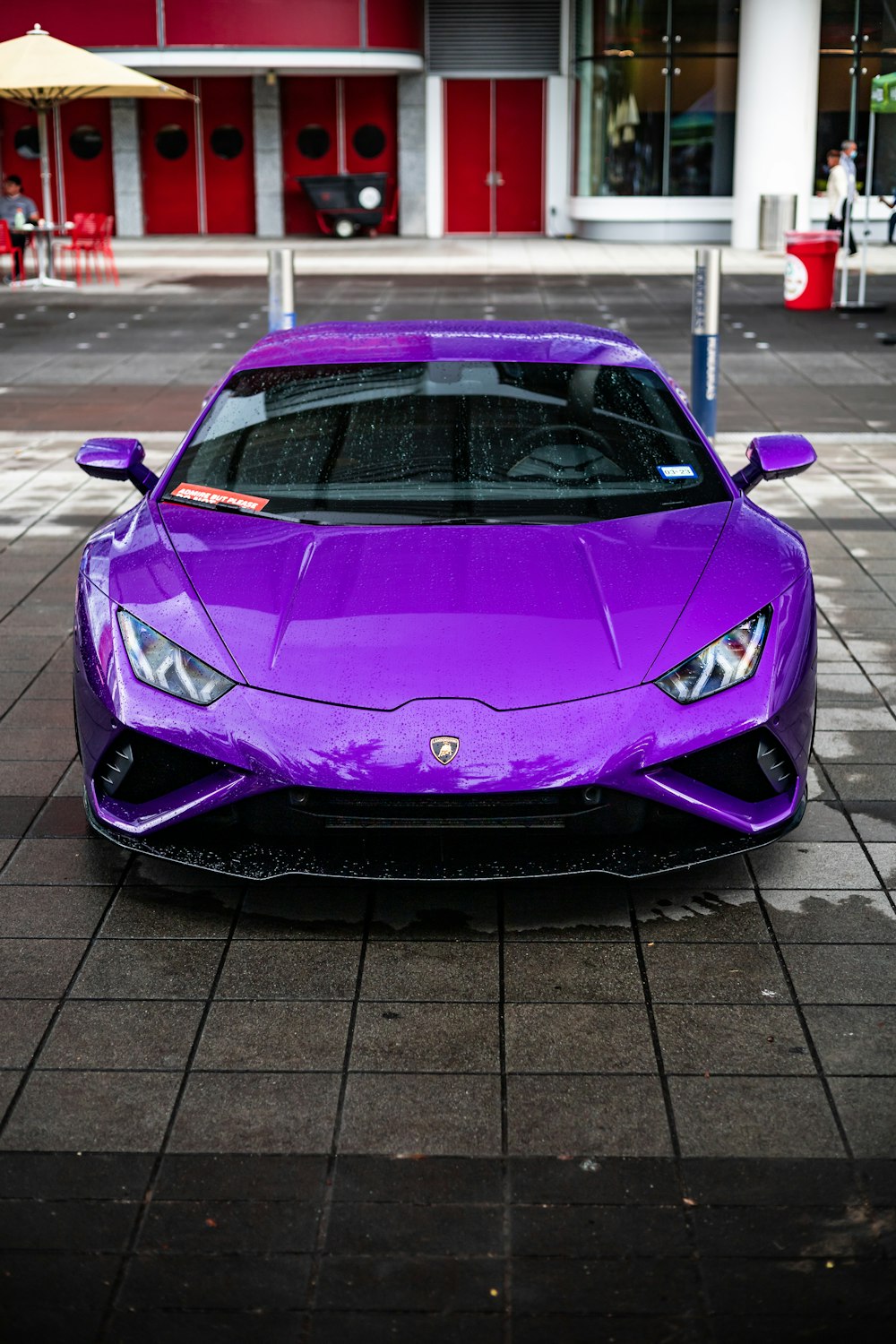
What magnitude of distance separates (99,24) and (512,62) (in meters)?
8.80

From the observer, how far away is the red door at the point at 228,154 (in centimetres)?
3472

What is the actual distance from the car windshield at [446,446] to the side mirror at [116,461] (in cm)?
26

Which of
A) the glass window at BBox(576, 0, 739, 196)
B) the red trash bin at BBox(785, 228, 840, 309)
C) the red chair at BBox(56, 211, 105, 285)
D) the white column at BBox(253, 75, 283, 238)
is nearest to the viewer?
the red trash bin at BBox(785, 228, 840, 309)

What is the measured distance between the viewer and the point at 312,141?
3494 centimetres

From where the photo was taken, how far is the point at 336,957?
4059 millimetres

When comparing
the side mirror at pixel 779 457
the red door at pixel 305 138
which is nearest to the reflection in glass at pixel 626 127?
the red door at pixel 305 138

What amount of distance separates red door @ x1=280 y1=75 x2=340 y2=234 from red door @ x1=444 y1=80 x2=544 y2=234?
251 centimetres

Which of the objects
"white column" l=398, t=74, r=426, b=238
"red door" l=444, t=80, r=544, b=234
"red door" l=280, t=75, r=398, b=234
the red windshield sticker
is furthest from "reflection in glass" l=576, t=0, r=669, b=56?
the red windshield sticker

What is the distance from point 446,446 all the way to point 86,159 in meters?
32.7

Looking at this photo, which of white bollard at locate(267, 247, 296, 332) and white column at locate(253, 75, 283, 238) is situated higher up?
white column at locate(253, 75, 283, 238)

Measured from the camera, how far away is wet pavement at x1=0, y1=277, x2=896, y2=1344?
110 inches

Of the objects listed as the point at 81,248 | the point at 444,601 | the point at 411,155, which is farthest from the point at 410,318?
the point at 411,155

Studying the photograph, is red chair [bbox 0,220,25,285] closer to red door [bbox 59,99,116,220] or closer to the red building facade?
the red building facade

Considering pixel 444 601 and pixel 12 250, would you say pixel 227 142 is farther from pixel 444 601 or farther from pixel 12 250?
pixel 444 601
